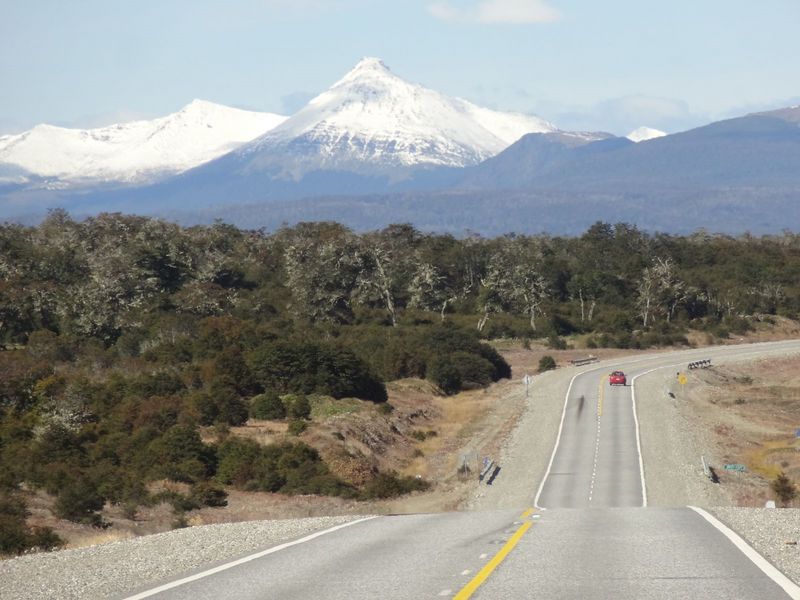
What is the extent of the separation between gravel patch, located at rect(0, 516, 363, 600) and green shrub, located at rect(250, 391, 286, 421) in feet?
118

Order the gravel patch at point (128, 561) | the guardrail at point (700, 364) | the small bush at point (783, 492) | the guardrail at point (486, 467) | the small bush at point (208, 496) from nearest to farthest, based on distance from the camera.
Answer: the gravel patch at point (128, 561)
the small bush at point (783, 492)
the small bush at point (208, 496)
the guardrail at point (486, 467)
the guardrail at point (700, 364)

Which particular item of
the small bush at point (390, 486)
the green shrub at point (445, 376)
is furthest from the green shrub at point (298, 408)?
the green shrub at point (445, 376)

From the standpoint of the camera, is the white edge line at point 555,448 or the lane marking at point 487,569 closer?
the lane marking at point 487,569

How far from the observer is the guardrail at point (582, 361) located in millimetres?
89938

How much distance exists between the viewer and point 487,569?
1270 centimetres

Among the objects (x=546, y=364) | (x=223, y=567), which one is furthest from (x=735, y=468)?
(x=546, y=364)

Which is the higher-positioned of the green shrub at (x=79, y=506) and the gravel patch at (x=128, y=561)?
the gravel patch at (x=128, y=561)

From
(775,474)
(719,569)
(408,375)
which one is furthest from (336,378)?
(719,569)

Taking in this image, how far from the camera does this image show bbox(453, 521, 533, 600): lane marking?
11344mm

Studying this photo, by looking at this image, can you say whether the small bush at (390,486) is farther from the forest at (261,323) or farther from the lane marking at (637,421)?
the lane marking at (637,421)

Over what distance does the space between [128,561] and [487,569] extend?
507 centimetres

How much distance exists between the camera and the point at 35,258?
3831 inches

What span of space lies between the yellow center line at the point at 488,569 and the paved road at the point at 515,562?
8 centimetres

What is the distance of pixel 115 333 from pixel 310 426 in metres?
32.4
